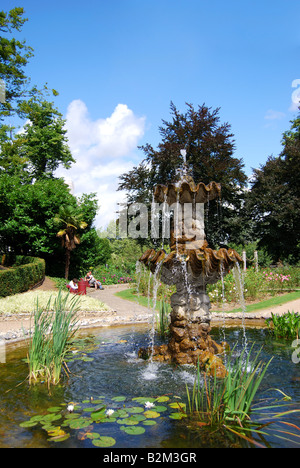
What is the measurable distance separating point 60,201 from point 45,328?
16.9 m

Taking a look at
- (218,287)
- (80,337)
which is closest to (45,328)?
(80,337)

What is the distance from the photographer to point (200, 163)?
22078mm

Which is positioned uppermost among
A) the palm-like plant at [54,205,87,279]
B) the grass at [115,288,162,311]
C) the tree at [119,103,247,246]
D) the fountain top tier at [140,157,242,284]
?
the tree at [119,103,247,246]

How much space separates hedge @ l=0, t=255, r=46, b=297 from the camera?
41.7 ft

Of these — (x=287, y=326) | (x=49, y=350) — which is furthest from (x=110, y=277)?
(x=49, y=350)

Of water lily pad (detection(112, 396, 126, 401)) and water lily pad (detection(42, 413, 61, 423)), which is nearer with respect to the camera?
water lily pad (detection(42, 413, 61, 423))

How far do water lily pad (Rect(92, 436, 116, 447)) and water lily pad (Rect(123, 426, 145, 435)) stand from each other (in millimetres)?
185

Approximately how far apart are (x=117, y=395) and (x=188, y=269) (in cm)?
216

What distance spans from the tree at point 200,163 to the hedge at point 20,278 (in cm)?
847

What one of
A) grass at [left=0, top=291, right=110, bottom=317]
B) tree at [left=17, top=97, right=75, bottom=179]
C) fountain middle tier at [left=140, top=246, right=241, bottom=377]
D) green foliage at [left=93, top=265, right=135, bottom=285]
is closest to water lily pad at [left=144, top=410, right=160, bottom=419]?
fountain middle tier at [left=140, top=246, right=241, bottom=377]

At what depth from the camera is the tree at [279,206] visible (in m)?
23.8

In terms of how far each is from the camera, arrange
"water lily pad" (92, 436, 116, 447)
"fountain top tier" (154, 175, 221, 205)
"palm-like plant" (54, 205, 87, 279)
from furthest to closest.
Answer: "palm-like plant" (54, 205, 87, 279), "fountain top tier" (154, 175, 221, 205), "water lily pad" (92, 436, 116, 447)

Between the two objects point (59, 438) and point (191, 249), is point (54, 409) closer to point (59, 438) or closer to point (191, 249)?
point (59, 438)

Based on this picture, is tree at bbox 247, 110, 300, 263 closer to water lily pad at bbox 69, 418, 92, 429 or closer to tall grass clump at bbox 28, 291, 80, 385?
tall grass clump at bbox 28, 291, 80, 385
